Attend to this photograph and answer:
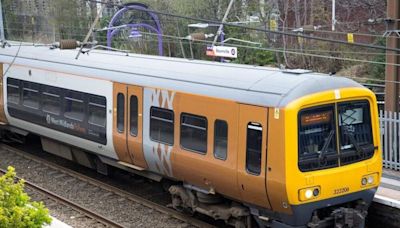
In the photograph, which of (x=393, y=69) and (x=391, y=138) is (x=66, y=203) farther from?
(x=393, y=69)

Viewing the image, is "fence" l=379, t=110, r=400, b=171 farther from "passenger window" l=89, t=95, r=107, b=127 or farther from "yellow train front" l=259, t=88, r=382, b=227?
"passenger window" l=89, t=95, r=107, b=127

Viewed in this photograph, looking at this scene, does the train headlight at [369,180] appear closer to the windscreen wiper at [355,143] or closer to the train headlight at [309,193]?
the windscreen wiper at [355,143]

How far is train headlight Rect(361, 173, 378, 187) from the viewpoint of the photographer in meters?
9.46

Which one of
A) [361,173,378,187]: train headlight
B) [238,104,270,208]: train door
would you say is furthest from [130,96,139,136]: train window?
[361,173,378,187]: train headlight

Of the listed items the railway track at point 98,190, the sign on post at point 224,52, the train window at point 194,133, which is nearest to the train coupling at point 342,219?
the train window at point 194,133

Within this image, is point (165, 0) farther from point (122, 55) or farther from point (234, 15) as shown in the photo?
point (122, 55)

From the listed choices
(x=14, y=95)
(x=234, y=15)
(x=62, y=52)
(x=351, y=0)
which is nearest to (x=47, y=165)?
(x=14, y=95)

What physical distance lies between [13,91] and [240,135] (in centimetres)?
875

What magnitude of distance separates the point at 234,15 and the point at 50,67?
54.0 ft

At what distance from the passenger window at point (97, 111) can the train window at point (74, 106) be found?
35 centimetres

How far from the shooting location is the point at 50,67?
14.4 m

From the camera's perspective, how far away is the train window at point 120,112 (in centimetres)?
1201

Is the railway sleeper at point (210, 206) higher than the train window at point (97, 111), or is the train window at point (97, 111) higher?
the train window at point (97, 111)

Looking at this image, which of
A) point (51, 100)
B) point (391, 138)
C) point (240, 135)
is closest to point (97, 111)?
point (51, 100)
